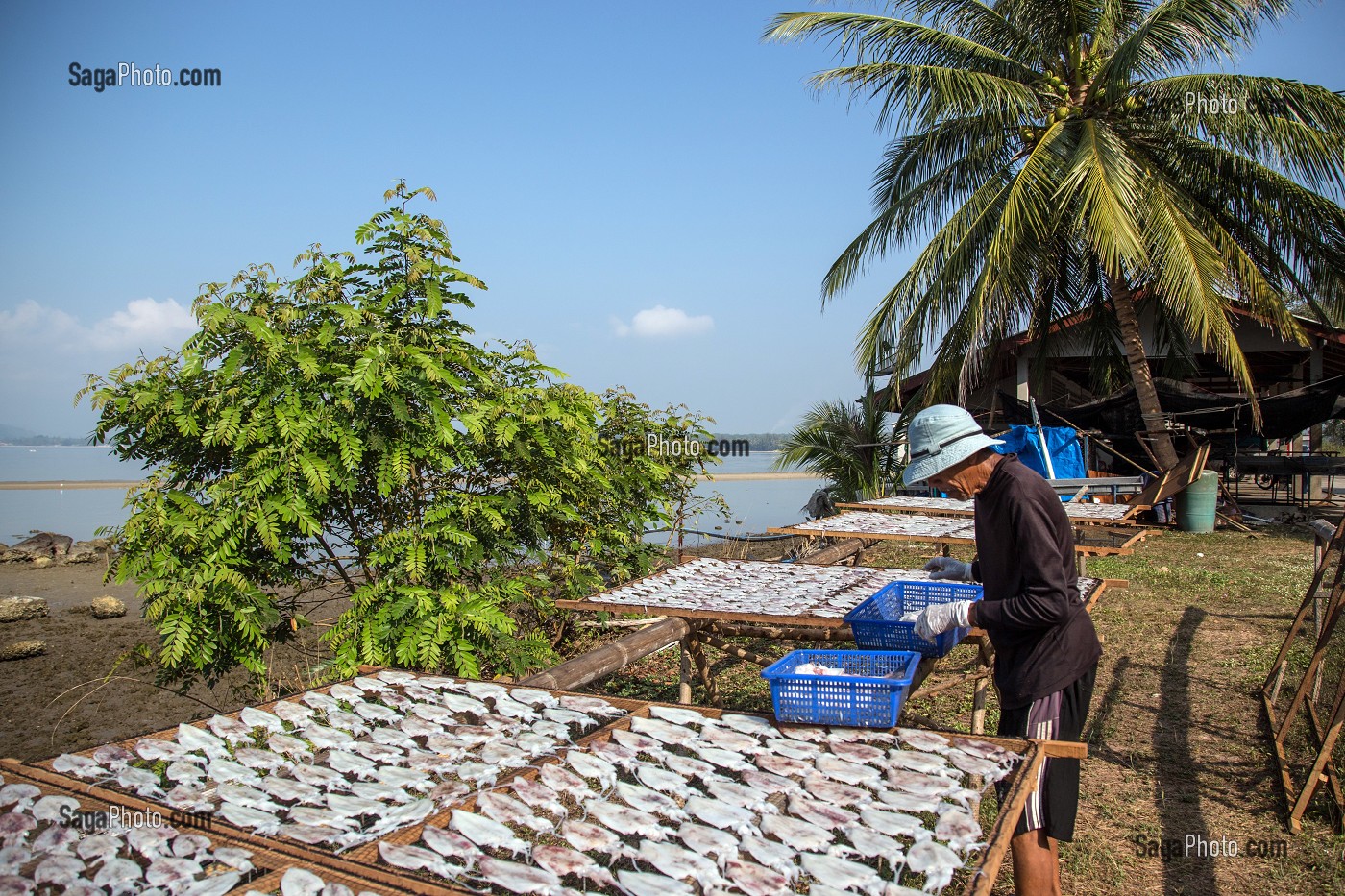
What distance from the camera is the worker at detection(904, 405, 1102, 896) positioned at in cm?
284

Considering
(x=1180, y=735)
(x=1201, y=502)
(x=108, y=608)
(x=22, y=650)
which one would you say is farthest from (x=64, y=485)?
(x=1180, y=735)

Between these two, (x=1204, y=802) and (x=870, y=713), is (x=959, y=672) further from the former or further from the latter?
(x=870, y=713)

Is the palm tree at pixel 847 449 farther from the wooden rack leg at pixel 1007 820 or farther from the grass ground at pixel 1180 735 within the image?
the wooden rack leg at pixel 1007 820

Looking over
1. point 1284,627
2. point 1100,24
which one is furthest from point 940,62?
point 1284,627

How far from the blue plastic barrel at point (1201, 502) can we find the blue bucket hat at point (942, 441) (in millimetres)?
12571

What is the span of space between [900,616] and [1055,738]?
1.08m

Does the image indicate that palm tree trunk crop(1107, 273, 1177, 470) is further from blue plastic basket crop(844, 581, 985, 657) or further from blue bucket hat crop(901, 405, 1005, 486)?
blue bucket hat crop(901, 405, 1005, 486)

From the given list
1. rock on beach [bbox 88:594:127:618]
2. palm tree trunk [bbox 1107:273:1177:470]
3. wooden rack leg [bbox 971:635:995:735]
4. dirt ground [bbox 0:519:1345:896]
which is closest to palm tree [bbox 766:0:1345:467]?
palm tree trunk [bbox 1107:273:1177:470]

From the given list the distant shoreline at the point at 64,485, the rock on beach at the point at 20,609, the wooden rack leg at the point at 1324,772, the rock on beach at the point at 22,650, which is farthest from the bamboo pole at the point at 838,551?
the distant shoreline at the point at 64,485

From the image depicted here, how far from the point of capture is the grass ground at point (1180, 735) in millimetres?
3596

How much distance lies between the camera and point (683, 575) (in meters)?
5.73

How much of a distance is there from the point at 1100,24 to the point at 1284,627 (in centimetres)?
940

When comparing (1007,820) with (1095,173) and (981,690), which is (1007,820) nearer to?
(981,690)

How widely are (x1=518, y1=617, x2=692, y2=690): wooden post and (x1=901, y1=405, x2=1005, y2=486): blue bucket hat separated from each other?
6.14 feet
